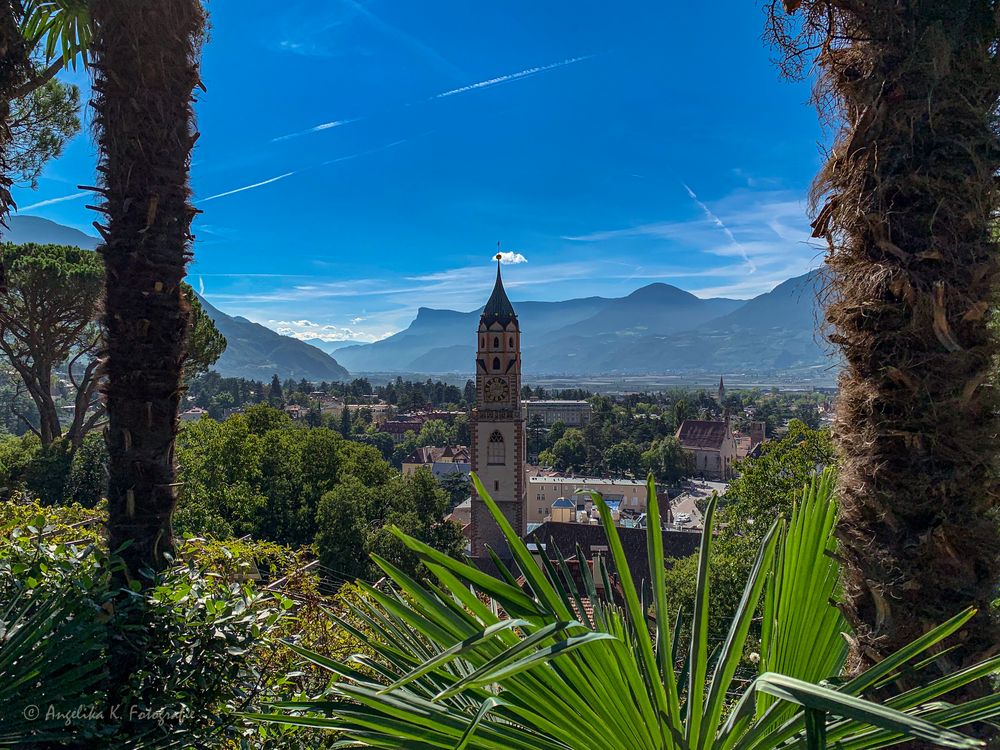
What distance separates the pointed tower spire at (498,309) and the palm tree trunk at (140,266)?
20599 mm

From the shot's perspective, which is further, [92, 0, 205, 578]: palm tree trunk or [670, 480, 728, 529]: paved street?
[670, 480, 728, 529]: paved street

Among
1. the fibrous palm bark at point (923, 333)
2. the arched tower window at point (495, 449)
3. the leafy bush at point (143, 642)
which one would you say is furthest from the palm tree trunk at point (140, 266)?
the arched tower window at point (495, 449)

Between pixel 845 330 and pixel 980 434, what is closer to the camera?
pixel 980 434

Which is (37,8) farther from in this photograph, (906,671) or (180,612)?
(906,671)

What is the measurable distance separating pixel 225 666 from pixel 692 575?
1067 centimetres

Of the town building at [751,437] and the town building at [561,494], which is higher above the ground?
the town building at [751,437]

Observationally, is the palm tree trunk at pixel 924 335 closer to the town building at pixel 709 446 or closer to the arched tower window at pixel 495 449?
the arched tower window at pixel 495 449

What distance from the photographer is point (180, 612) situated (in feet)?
8.02

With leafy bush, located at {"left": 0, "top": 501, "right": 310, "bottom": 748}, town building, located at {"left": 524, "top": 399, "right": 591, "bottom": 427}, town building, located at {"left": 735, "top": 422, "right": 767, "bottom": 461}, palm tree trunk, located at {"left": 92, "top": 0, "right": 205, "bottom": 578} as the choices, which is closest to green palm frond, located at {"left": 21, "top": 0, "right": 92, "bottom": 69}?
palm tree trunk, located at {"left": 92, "top": 0, "right": 205, "bottom": 578}

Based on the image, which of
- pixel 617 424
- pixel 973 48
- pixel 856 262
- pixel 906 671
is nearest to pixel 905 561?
pixel 906 671

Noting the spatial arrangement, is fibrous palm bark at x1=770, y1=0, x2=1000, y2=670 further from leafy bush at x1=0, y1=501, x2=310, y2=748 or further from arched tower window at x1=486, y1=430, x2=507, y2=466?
arched tower window at x1=486, y1=430, x2=507, y2=466

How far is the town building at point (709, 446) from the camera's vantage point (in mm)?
63525

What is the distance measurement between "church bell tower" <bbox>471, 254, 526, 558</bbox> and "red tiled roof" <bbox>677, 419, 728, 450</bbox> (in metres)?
47.1

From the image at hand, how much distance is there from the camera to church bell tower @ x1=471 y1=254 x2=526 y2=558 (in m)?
21.6
